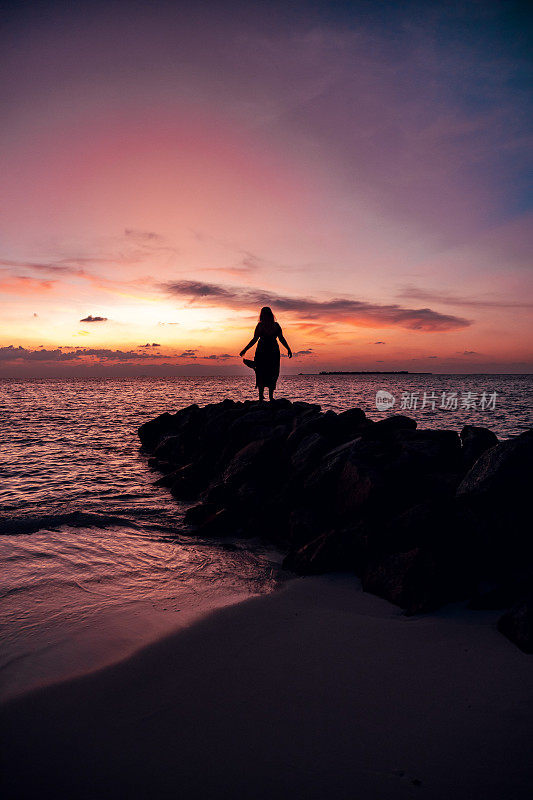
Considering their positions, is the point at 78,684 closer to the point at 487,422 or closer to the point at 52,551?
the point at 52,551

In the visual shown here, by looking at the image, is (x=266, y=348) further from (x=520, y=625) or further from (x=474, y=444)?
(x=520, y=625)

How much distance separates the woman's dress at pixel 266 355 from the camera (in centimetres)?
1303

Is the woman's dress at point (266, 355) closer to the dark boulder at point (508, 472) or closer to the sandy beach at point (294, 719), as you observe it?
the dark boulder at point (508, 472)

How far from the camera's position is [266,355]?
43.9ft

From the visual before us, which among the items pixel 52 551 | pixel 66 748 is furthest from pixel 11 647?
pixel 52 551

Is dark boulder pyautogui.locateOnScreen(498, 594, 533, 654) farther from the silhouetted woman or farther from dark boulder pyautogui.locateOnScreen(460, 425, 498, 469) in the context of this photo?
the silhouetted woman

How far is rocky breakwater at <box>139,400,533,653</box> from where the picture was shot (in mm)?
4445

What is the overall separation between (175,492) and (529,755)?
8.80m

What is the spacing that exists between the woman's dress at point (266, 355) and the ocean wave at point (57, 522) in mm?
6838

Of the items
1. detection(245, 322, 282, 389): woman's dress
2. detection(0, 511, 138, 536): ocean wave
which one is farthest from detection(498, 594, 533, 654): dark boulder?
detection(245, 322, 282, 389): woman's dress

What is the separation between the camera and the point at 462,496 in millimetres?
5199

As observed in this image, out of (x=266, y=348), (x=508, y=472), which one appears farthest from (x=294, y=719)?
(x=266, y=348)

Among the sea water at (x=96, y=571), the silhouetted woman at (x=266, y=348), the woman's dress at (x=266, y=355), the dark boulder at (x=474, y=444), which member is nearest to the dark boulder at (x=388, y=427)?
the dark boulder at (x=474, y=444)

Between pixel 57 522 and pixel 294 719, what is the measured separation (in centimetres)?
692
